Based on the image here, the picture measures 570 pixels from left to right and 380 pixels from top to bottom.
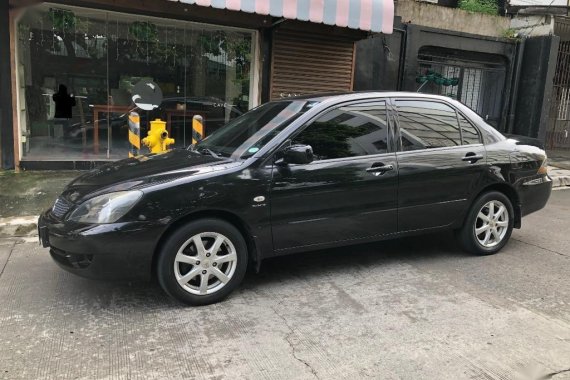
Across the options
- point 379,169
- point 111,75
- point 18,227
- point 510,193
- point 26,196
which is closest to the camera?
point 379,169

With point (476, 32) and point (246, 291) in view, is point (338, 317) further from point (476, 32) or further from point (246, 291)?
point (476, 32)

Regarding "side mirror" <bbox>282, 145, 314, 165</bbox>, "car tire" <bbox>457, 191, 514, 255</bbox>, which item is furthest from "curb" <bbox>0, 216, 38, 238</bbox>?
"car tire" <bbox>457, 191, 514, 255</bbox>

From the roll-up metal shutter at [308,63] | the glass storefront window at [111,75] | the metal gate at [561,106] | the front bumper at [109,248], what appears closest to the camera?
the front bumper at [109,248]

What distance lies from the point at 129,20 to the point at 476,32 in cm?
881

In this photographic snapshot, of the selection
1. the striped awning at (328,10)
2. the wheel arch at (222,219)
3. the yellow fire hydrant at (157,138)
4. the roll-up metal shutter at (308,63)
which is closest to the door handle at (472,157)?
the wheel arch at (222,219)

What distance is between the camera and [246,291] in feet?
14.0

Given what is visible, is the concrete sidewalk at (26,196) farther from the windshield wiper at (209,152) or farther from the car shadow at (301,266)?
the windshield wiper at (209,152)

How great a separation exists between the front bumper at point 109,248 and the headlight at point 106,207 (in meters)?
0.05

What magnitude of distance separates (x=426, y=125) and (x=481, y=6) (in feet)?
33.4

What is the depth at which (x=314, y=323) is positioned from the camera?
12.0 ft

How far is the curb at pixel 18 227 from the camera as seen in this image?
5.84m

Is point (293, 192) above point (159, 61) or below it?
below

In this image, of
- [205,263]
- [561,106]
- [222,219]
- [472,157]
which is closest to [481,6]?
[561,106]

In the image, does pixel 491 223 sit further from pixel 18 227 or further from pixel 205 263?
pixel 18 227
